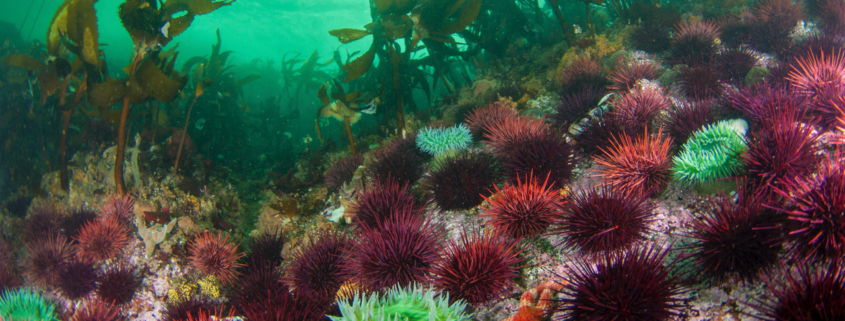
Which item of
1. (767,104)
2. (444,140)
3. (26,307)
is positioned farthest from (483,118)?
(26,307)

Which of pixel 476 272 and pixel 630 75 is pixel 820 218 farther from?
pixel 630 75

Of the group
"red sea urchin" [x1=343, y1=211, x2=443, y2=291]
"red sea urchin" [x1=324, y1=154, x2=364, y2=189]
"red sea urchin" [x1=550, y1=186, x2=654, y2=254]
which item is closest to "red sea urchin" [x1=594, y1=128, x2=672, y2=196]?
"red sea urchin" [x1=550, y1=186, x2=654, y2=254]

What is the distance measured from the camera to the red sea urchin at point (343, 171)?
4.39 meters

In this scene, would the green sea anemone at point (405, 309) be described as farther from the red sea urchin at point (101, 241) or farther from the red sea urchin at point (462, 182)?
the red sea urchin at point (101, 241)

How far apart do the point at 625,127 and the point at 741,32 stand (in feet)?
14.5

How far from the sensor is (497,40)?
7.48 metres

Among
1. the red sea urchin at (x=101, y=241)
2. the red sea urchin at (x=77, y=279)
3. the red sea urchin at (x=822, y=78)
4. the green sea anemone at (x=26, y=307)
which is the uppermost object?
the red sea urchin at (x=822, y=78)

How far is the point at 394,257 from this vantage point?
2561 millimetres

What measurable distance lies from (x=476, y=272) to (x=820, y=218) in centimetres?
192

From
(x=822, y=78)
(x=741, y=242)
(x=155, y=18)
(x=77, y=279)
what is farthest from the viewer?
(x=155, y=18)

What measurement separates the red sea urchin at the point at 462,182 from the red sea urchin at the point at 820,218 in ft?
6.69

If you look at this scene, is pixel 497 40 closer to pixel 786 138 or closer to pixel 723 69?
pixel 723 69

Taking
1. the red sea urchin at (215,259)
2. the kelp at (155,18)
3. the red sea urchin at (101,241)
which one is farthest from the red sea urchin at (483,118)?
the red sea urchin at (101,241)

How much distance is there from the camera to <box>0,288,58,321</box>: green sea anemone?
4.32 meters
